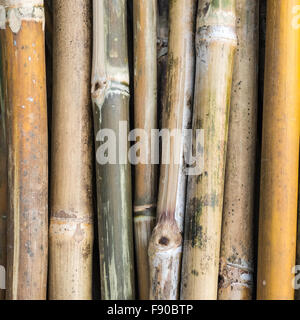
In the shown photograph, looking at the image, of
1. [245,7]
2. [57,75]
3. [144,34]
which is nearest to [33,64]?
[57,75]

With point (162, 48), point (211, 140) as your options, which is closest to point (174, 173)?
point (211, 140)

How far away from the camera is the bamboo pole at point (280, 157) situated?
51 centimetres

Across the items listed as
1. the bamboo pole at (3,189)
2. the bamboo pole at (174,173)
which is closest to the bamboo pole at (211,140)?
the bamboo pole at (174,173)

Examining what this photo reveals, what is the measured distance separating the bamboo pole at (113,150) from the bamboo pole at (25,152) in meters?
0.07

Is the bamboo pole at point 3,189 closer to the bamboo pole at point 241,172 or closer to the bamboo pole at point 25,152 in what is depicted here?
the bamboo pole at point 25,152

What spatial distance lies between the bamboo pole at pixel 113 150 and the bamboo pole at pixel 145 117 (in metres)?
0.01

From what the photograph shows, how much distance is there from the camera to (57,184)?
0.56m

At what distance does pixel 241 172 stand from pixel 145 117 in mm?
140

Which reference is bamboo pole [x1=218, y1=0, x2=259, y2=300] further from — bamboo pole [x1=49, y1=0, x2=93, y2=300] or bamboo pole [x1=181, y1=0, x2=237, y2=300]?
bamboo pole [x1=49, y1=0, x2=93, y2=300]

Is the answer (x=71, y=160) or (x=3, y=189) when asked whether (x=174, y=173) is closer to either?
(x=71, y=160)

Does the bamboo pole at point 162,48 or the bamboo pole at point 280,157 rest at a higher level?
the bamboo pole at point 162,48

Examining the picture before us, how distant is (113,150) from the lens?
0.55 m
